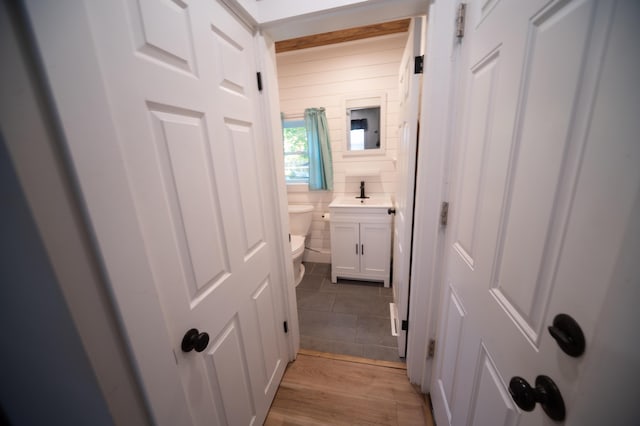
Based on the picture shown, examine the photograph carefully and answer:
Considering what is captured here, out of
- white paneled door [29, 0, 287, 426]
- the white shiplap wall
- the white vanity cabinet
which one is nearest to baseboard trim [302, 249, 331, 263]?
the white vanity cabinet

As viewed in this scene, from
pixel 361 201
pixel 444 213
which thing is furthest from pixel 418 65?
pixel 361 201

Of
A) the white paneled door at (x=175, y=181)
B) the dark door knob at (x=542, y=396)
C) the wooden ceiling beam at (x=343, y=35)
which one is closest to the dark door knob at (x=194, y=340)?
the white paneled door at (x=175, y=181)

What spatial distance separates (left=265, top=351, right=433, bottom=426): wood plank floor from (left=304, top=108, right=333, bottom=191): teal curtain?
5.89 ft

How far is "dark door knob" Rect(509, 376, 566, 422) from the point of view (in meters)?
0.39

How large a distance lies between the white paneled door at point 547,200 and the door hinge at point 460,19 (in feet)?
0.14

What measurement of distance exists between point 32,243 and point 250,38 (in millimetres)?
1103

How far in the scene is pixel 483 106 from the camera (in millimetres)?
703

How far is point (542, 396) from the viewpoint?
1.36 ft

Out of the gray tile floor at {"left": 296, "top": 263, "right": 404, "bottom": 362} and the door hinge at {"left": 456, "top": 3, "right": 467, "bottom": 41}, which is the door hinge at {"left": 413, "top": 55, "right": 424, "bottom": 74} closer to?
the door hinge at {"left": 456, "top": 3, "right": 467, "bottom": 41}

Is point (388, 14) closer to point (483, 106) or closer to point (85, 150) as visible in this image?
point (483, 106)

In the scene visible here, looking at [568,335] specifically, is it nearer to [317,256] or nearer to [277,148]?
[277,148]

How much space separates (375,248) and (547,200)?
1844mm

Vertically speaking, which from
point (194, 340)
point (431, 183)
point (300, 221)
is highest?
point (431, 183)

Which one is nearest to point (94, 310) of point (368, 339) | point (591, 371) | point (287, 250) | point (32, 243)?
point (32, 243)
